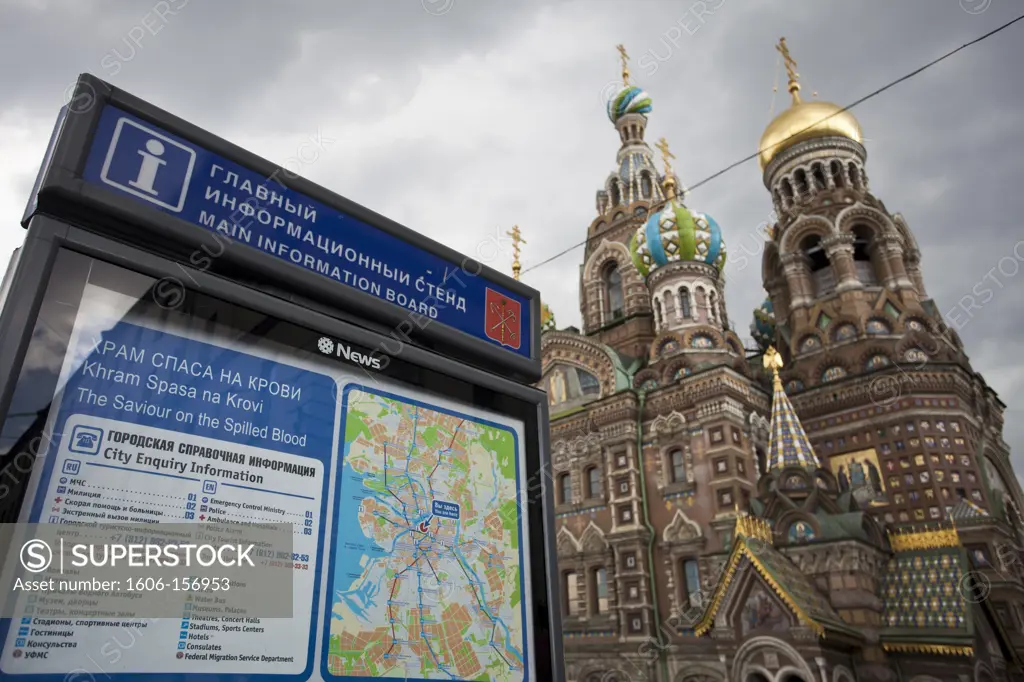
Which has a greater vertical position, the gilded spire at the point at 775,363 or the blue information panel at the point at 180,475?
the gilded spire at the point at 775,363

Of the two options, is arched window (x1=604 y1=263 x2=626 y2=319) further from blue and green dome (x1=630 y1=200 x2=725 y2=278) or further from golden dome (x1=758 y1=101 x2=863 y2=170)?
golden dome (x1=758 y1=101 x2=863 y2=170)

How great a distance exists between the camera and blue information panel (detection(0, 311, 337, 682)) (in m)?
1.63

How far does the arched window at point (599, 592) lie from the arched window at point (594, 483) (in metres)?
2.39

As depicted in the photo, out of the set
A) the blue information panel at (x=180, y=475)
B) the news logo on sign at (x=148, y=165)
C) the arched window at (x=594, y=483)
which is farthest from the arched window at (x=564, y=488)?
the news logo on sign at (x=148, y=165)

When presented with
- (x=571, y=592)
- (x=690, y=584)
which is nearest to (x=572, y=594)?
(x=571, y=592)

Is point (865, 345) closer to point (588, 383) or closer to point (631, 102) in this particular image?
point (588, 383)

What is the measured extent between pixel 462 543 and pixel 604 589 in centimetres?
2000

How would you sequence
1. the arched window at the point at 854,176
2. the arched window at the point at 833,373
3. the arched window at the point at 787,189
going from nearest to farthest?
1. the arched window at the point at 833,373
2. the arched window at the point at 854,176
3. the arched window at the point at 787,189

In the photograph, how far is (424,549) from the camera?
92.8 inches

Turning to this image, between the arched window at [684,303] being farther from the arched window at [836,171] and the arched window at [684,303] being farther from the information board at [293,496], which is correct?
the information board at [293,496]

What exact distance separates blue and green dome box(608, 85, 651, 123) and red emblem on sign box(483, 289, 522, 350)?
33.0m

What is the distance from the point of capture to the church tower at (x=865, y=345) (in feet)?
62.6

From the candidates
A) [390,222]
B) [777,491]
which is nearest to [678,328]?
[777,491]

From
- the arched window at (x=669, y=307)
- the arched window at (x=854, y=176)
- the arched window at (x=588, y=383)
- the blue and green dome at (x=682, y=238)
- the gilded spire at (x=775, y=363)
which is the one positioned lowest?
the gilded spire at (x=775, y=363)
